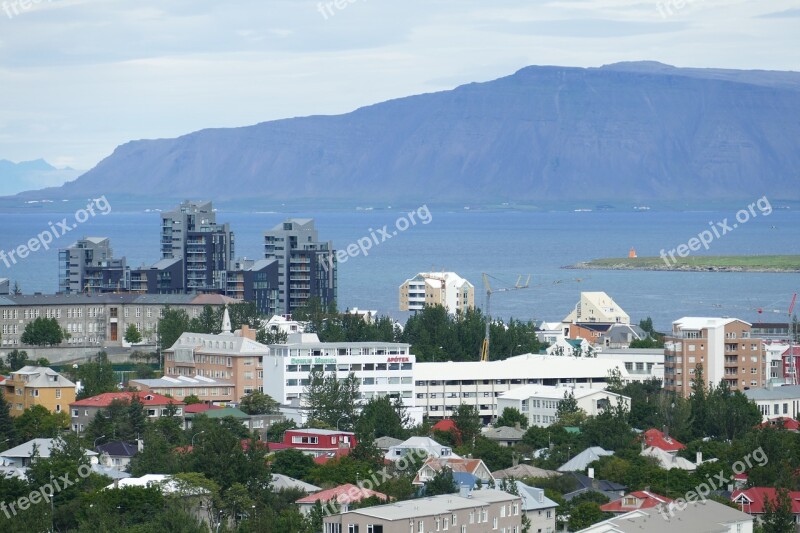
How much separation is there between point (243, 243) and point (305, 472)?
149 metres

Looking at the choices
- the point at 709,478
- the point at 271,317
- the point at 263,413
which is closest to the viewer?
the point at 709,478

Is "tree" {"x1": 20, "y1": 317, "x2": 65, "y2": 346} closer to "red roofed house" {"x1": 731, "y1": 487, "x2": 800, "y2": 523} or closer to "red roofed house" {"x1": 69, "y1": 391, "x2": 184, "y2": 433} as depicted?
"red roofed house" {"x1": 69, "y1": 391, "x2": 184, "y2": 433}

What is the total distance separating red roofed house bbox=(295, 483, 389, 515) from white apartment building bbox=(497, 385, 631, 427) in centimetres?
1566

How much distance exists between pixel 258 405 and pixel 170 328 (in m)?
14.8

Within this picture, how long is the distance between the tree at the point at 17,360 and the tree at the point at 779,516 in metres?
30.3

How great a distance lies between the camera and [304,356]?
50.0 m

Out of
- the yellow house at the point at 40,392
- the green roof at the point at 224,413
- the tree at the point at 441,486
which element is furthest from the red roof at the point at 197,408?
the tree at the point at 441,486

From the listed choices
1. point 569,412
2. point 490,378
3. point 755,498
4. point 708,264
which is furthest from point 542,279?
point 755,498

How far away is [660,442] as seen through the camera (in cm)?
4012

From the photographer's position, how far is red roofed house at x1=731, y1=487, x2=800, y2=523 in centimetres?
3167

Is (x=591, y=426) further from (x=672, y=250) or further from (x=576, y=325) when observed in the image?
(x=672, y=250)

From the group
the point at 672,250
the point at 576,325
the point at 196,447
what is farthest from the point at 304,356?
the point at 672,250

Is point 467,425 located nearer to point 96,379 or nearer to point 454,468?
point 454,468

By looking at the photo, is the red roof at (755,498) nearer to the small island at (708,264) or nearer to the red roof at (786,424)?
the red roof at (786,424)
